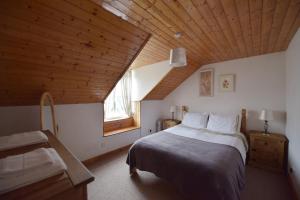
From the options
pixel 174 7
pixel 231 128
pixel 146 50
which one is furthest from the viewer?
pixel 231 128

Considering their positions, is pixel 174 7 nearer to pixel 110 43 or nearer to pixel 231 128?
pixel 110 43

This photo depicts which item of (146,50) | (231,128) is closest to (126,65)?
(146,50)

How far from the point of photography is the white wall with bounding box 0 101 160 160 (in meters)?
1.94

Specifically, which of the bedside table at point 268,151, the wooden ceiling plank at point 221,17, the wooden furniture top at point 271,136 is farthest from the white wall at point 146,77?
the bedside table at point 268,151

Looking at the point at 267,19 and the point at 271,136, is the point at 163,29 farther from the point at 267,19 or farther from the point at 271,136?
the point at 271,136

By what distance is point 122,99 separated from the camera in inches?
156

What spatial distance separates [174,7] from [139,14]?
0.37 metres

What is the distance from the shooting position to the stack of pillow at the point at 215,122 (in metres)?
2.86

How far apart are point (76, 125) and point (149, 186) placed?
5.41 ft

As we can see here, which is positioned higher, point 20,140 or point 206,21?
point 206,21

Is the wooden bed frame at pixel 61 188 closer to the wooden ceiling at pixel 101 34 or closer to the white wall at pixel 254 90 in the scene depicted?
the wooden ceiling at pixel 101 34

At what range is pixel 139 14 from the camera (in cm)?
151

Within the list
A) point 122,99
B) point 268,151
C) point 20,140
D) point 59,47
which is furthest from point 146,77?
point 268,151

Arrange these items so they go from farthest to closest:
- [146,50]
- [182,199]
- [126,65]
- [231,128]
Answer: [231,128] < [146,50] < [126,65] < [182,199]
